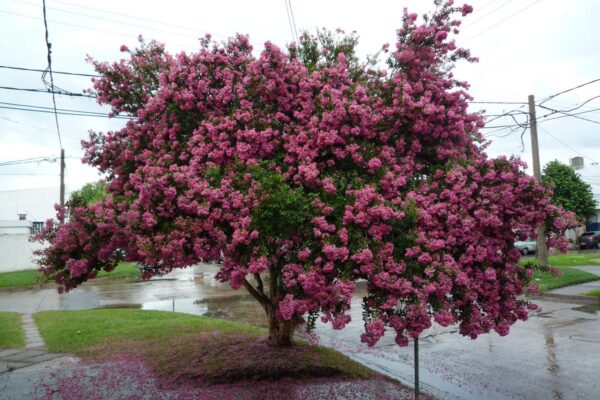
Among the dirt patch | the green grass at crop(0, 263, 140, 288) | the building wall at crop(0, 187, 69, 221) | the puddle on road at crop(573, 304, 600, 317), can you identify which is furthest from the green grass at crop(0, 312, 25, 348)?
the building wall at crop(0, 187, 69, 221)

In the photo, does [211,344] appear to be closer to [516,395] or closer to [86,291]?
[516,395]

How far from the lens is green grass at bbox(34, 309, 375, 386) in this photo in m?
7.64

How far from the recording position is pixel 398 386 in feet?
24.0

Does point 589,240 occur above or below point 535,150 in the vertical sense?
below

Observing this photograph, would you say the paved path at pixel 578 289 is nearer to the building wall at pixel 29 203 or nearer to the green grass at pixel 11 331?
the green grass at pixel 11 331

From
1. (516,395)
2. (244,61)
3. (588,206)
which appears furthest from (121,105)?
(588,206)

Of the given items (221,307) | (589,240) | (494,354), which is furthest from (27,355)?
(589,240)

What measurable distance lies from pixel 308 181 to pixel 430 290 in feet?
6.25

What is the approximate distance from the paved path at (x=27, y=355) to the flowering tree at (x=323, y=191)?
12.0 feet

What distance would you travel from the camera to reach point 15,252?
89.1 ft

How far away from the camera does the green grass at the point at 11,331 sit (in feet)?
34.0

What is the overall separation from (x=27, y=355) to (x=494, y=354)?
30.1 ft

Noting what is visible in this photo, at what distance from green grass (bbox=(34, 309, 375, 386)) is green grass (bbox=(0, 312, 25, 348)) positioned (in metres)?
0.49

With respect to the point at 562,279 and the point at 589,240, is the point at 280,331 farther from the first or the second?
the point at 589,240
